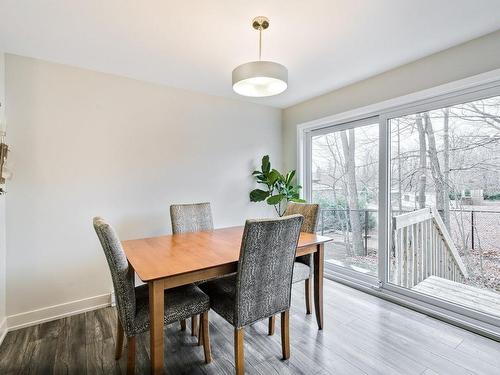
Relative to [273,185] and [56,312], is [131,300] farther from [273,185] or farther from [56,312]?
[273,185]

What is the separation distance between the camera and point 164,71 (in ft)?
8.81

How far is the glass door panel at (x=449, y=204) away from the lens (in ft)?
7.23

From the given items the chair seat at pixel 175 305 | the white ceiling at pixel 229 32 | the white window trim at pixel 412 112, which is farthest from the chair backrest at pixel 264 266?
the white window trim at pixel 412 112

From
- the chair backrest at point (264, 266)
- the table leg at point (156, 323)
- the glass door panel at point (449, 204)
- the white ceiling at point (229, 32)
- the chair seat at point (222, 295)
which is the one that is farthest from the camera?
the glass door panel at point (449, 204)

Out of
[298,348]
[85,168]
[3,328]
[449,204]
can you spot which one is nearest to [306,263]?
[298,348]

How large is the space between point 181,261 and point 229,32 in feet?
5.61

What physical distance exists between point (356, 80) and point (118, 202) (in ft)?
9.66

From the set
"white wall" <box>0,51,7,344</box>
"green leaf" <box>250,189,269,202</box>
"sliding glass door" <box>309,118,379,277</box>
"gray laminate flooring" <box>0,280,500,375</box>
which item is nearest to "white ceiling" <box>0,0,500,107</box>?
"white wall" <box>0,51,7,344</box>

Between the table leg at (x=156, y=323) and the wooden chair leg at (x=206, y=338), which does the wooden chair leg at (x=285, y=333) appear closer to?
the wooden chair leg at (x=206, y=338)

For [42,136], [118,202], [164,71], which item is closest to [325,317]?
[118,202]

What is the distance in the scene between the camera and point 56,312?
244cm

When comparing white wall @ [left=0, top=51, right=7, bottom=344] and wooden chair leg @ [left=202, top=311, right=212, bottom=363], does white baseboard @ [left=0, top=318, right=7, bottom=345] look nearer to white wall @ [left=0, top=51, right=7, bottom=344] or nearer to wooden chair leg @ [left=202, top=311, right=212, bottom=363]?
white wall @ [left=0, top=51, right=7, bottom=344]

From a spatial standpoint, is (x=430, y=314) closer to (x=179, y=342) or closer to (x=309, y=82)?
(x=179, y=342)

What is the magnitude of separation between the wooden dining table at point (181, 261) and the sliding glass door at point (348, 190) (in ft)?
3.79
